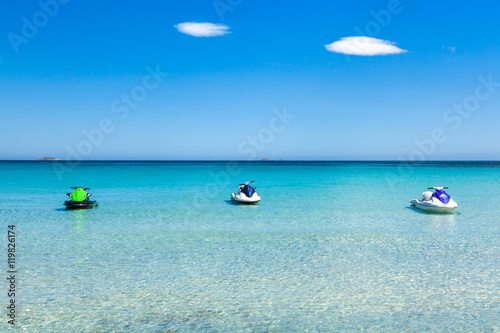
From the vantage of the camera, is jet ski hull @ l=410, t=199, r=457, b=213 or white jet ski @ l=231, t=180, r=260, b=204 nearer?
jet ski hull @ l=410, t=199, r=457, b=213

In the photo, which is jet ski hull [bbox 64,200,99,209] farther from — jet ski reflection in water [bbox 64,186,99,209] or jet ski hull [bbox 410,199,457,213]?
jet ski hull [bbox 410,199,457,213]

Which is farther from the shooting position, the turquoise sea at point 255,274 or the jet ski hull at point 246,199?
the jet ski hull at point 246,199

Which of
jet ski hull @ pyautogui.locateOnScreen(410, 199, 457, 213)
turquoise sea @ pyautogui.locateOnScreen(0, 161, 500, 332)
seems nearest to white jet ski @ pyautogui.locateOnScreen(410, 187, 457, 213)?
jet ski hull @ pyautogui.locateOnScreen(410, 199, 457, 213)

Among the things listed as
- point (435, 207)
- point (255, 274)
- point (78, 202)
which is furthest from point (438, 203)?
point (78, 202)

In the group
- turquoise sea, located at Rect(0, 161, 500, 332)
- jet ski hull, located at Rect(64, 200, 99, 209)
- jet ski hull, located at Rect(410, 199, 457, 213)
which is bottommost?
turquoise sea, located at Rect(0, 161, 500, 332)

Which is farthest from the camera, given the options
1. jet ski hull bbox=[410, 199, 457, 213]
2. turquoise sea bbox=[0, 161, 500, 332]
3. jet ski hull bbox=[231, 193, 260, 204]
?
jet ski hull bbox=[231, 193, 260, 204]

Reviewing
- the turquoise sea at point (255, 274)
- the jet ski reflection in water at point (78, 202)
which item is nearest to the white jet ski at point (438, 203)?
the turquoise sea at point (255, 274)

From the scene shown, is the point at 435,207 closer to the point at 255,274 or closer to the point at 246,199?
the point at 246,199

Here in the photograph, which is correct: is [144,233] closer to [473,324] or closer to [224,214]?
[224,214]

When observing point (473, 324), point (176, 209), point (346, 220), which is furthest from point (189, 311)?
point (176, 209)

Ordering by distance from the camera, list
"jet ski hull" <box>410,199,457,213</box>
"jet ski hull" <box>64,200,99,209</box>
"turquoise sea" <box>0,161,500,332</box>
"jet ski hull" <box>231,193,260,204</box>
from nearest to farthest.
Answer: "turquoise sea" <box>0,161,500,332</box>
"jet ski hull" <box>410,199,457,213</box>
"jet ski hull" <box>64,200,99,209</box>
"jet ski hull" <box>231,193,260,204</box>

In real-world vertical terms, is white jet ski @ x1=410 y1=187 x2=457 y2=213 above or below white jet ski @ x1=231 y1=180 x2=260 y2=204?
below

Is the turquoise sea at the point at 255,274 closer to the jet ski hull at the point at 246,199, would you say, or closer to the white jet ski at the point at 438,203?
the white jet ski at the point at 438,203

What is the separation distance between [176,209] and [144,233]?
23.2 feet
